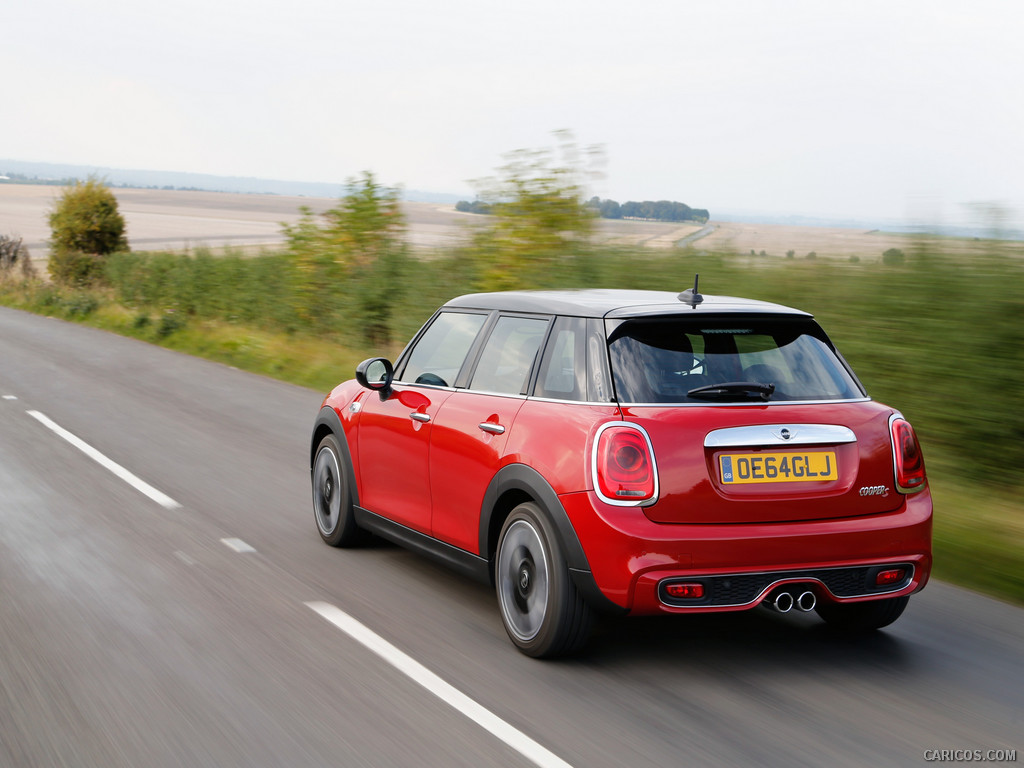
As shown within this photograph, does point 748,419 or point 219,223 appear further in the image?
point 219,223

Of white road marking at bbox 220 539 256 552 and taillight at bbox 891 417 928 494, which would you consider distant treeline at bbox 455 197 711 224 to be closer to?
white road marking at bbox 220 539 256 552

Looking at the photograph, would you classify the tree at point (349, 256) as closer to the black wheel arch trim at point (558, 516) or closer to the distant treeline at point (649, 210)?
the distant treeline at point (649, 210)

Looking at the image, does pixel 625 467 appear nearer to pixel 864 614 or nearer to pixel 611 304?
pixel 611 304

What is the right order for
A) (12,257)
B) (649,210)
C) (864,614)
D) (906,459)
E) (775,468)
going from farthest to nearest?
(12,257), (649,210), (864,614), (906,459), (775,468)

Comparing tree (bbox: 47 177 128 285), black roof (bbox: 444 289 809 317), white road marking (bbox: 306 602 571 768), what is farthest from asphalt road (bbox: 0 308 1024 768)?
tree (bbox: 47 177 128 285)

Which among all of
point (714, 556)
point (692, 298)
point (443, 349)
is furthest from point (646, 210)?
point (714, 556)

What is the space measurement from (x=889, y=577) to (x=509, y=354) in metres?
1.98

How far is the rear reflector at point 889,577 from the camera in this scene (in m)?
4.52

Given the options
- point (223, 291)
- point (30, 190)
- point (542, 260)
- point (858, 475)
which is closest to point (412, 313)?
point (542, 260)

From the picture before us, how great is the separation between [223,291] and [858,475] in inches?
860

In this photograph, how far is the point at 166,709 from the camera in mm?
4082

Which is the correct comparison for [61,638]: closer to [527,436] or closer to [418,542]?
[418,542]

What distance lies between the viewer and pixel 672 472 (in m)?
4.29

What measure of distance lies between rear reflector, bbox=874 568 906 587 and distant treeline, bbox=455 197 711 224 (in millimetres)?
6431
